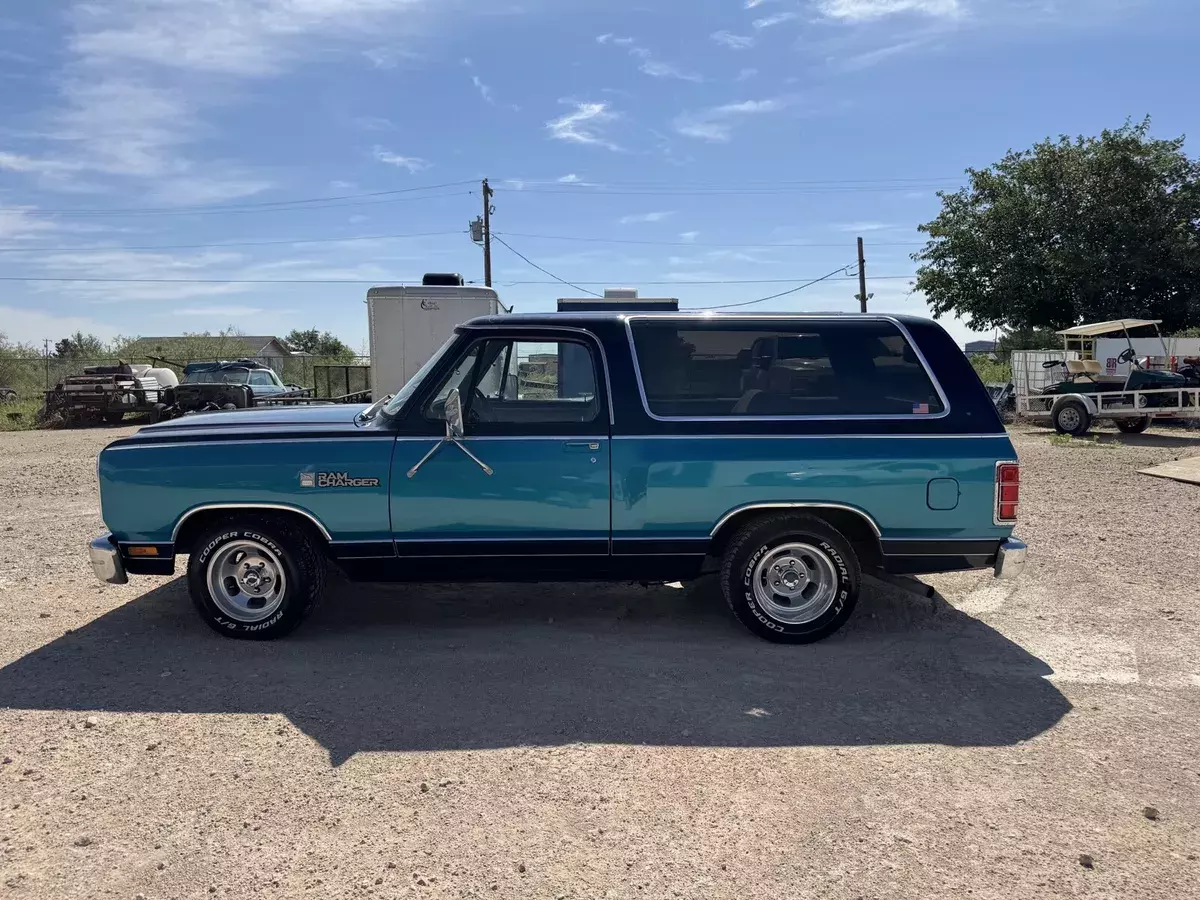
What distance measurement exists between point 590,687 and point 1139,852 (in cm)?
245

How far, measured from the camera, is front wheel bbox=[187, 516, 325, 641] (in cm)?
516

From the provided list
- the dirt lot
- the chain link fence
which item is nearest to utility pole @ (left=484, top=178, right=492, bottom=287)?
the chain link fence

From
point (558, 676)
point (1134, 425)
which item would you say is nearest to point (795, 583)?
point (558, 676)

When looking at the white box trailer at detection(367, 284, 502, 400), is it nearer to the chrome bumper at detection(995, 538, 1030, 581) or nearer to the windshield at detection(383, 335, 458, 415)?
the windshield at detection(383, 335, 458, 415)

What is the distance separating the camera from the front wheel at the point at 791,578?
5160 mm

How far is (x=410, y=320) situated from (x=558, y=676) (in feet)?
29.4

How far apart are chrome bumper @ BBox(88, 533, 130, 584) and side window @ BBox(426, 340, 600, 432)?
202 cm

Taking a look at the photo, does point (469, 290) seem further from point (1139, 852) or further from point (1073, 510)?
point (1139, 852)

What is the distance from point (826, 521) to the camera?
5227mm

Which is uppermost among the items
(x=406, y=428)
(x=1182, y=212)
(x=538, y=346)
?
(x=1182, y=212)

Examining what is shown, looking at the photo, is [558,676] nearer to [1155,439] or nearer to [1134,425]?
[1155,439]

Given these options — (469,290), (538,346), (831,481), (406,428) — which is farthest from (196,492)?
(469,290)

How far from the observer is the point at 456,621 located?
5.76 m

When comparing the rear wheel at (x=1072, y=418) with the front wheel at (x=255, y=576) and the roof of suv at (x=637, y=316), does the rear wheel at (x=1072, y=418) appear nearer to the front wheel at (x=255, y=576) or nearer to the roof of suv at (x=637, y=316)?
the roof of suv at (x=637, y=316)
